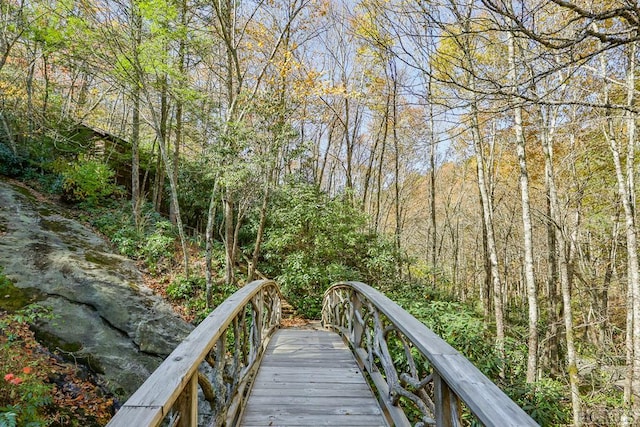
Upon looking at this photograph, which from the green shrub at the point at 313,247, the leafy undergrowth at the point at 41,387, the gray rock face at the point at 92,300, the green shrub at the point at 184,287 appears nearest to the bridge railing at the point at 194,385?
the leafy undergrowth at the point at 41,387

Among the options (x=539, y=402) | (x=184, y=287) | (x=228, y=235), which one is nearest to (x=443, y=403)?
(x=539, y=402)

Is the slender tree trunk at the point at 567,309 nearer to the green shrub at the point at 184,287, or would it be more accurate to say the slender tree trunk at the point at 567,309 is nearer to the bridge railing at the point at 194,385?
the bridge railing at the point at 194,385

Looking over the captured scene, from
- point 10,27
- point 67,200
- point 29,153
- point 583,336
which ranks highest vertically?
point 10,27

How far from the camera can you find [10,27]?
25.1ft

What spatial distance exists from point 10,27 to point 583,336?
18.6 metres

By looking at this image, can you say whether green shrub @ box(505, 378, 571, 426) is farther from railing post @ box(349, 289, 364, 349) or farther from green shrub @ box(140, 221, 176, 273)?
green shrub @ box(140, 221, 176, 273)

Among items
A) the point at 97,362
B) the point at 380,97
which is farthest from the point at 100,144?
the point at 380,97

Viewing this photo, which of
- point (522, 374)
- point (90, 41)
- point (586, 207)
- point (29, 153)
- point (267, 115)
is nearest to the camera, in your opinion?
point (522, 374)

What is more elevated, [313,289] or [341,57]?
[341,57]

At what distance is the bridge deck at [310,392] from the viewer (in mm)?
2332

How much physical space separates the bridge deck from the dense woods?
1.98 metres

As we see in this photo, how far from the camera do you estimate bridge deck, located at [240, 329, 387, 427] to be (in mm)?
2332

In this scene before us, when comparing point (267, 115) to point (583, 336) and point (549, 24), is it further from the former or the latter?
point (583, 336)

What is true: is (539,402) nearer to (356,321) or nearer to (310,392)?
(356,321)
